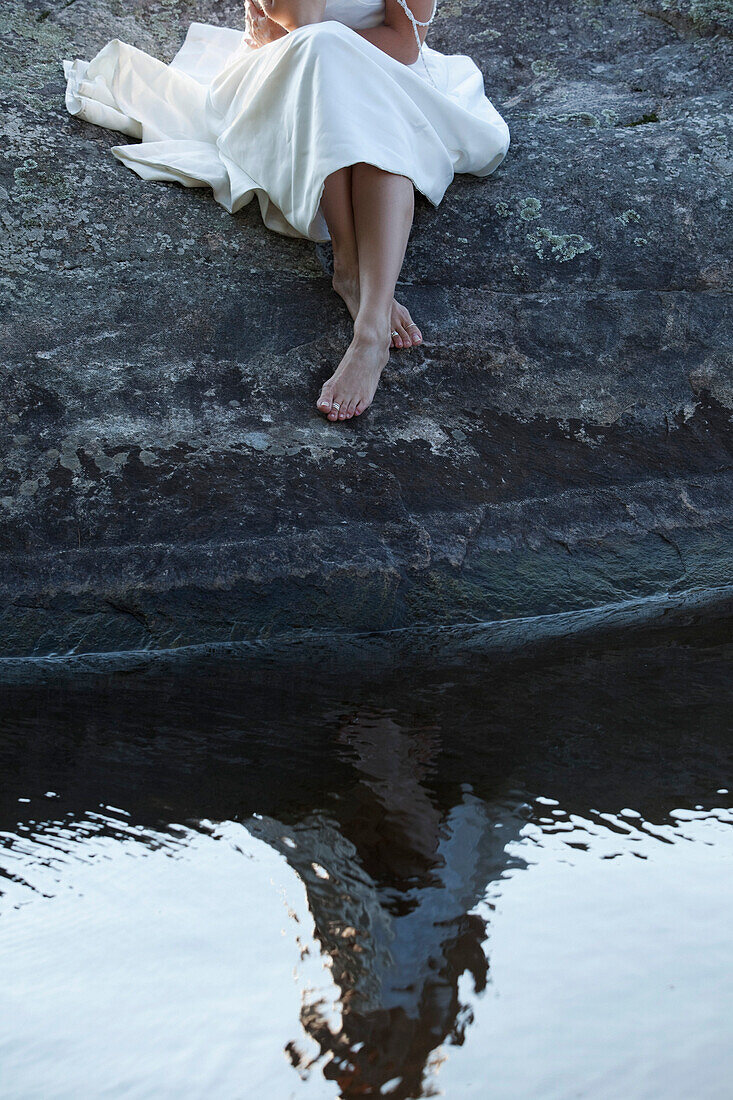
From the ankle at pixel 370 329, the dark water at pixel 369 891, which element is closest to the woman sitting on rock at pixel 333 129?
the ankle at pixel 370 329

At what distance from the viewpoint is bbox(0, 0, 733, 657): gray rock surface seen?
1.76 metres

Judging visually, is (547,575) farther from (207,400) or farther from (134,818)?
(134,818)

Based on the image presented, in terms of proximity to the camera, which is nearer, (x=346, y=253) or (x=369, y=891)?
(x=369, y=891)

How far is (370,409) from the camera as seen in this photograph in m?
2.03

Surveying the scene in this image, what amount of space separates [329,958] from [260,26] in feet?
7.72

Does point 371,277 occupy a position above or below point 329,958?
above

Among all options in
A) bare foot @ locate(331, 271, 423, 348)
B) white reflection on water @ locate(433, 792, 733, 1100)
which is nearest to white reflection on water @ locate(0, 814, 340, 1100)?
white reflection on water @ locate(433, 792, 733, 1100)

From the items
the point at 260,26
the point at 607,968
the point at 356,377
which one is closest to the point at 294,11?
the point at 260,26

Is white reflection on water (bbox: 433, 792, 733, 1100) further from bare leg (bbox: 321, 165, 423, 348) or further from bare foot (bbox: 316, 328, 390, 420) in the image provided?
bare leg (bbox: 321, 165, 423, 348)

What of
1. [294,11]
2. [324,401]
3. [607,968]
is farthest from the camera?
[294,11]

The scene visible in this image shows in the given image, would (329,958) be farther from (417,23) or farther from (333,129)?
(417,23)

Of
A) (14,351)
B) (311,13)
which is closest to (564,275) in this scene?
(311,13)

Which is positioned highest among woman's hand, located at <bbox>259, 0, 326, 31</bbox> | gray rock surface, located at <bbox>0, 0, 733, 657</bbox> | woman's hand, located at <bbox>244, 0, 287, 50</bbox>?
woman's hand, located at <bbox>259, 0, 326, 31</bbox>

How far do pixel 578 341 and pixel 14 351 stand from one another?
1268 millimetres
